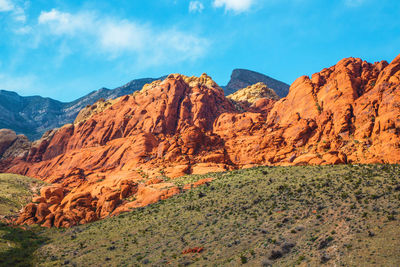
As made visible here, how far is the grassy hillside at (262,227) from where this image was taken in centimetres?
2919

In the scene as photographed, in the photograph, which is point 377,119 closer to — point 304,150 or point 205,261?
point 304,150

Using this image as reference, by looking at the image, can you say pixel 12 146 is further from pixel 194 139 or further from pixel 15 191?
pixel 194 139

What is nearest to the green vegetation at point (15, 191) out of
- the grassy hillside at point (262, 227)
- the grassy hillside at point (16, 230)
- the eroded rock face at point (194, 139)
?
the grassy hillside at point (16, 230)

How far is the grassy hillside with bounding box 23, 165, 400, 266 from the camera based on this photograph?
29.2 m

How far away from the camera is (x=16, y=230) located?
5906 cm

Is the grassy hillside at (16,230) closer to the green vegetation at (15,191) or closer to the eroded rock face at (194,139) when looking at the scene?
the green vegetation at (15,191)

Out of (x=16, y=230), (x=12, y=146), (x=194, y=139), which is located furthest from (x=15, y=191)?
(x=194, y=139)

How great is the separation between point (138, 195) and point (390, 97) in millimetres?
62746

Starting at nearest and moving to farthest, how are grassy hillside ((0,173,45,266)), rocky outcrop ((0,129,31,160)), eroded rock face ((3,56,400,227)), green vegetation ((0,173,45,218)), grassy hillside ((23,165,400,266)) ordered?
grassy hillside ((23,165,400,266)) → grassy hillside ((0,173,45,266)) → eroded rock face ((3,56,400,227)) → green vegetation ((0,173,45,218)) → rocky outcrop ((0,129,31,160))

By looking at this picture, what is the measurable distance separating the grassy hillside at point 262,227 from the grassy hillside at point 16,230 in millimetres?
2340

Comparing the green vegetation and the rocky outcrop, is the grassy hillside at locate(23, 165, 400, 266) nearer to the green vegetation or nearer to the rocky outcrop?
the green vegetation

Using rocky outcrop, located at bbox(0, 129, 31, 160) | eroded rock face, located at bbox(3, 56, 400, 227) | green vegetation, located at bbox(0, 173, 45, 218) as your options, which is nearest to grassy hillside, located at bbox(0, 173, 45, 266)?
green vegetation, located at bbox(0, 173, 45, 218)

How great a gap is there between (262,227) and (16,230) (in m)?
51.7

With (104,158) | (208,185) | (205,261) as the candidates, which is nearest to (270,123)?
(208,185)
